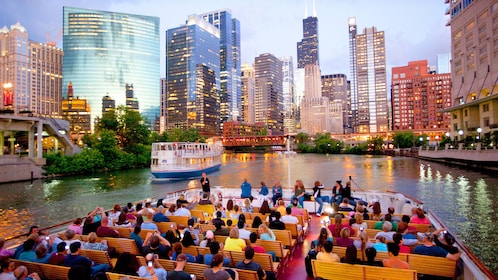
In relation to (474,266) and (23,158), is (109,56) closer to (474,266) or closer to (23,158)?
(23,158)

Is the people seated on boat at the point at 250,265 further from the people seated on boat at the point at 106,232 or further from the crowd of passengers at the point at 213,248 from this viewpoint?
the people seated on boat at the point at 106,232

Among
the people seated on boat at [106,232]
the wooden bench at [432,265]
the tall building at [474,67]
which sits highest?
the tall building at [474,67]

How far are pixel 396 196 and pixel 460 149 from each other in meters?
51.9

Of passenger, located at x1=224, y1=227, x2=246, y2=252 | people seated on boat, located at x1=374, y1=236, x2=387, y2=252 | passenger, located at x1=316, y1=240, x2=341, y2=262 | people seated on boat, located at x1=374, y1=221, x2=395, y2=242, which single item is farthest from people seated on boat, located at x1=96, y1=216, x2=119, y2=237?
people seated on boat, located at x1=374, y1=221, x2=395, y2=242

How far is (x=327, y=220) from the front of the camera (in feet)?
34.2

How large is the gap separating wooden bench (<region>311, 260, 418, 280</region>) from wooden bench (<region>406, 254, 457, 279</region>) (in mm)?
1107

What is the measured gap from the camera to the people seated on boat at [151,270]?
5738 millimetres

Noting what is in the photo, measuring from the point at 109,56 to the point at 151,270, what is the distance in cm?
17003

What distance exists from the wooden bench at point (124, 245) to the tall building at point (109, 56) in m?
149

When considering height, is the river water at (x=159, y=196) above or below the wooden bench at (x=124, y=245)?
below

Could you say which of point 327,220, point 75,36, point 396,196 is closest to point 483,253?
point 396,196

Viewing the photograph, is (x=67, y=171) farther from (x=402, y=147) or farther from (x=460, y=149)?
(x=402, y=147)

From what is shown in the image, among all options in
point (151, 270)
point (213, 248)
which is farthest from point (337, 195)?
point (151, 270)

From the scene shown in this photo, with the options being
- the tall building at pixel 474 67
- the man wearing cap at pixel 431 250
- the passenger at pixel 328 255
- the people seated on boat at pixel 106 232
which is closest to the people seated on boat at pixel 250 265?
the passenger at pixel 328 255
